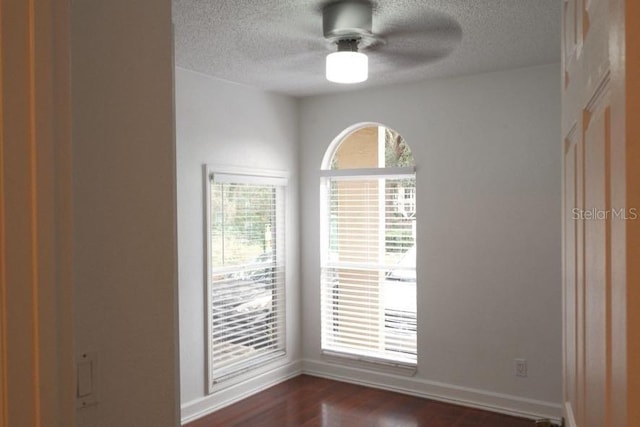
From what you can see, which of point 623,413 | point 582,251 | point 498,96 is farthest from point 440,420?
point 623,413

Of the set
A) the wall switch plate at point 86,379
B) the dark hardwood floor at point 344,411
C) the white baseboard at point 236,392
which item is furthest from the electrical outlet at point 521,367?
the wall switch plate at point 86,379

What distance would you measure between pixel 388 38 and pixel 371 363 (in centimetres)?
272

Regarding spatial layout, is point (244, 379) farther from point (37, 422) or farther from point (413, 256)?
point (37, 422)

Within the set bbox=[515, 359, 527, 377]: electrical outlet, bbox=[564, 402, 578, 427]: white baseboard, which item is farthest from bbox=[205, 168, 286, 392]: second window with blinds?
bbox=[564, 402, 578, 427]: white baseboard

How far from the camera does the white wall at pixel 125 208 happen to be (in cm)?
120

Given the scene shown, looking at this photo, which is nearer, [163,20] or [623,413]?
[623,413]

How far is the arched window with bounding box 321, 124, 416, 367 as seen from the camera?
4.41 m

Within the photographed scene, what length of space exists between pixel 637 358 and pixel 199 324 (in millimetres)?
3670

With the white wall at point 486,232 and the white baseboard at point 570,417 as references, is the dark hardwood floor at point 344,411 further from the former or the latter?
the white baseboard at point 570,417

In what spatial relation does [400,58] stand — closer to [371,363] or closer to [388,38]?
[388,38]

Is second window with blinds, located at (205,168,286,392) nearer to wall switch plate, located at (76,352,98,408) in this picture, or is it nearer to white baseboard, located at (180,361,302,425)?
white baseboard, located at (180,361,302,425)

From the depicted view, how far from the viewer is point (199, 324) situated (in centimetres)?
387

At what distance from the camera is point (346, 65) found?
2977 millimetres

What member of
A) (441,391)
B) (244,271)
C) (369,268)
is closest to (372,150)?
(369,268)
